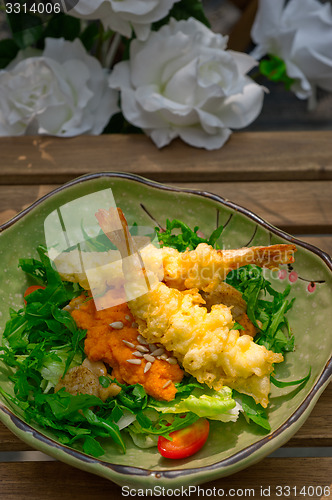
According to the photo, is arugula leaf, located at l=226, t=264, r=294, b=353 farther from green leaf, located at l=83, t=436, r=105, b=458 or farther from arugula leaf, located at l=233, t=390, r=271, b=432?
green leaf, located at l=83, t=436, r=105, b=458

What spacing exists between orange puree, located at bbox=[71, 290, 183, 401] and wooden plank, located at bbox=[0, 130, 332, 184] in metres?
0.78

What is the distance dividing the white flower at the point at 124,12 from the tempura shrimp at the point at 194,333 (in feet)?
3.00

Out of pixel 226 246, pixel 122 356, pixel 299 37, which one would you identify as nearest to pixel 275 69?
pixel 299 37

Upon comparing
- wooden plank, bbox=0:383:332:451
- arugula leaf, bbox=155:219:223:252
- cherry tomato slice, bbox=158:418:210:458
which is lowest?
wooden plank, bbox=0:383:332:451

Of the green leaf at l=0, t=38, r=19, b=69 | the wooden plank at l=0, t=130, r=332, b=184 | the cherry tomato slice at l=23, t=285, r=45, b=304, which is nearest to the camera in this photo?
the cherry tomato slice at l=23, t=285, r=45, b=304

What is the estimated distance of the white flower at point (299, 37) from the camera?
2373 millimetres

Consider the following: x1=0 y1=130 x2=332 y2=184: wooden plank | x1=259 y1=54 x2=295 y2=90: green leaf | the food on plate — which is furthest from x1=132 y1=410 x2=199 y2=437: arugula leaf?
x1=259 y1=54 x2=295 y2=90: green leaf

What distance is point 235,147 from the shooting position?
2188 mm

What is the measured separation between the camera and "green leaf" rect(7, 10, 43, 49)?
6.85ft

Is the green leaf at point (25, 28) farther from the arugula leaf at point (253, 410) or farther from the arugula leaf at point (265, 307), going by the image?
the arugula leaf at point (253, 410)

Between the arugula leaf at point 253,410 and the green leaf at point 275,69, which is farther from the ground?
the green leaf at point 275,69

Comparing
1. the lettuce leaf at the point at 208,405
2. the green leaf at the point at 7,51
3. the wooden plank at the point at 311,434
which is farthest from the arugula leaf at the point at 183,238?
the green leaf at the point at 7,51

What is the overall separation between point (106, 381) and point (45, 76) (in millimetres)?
1334

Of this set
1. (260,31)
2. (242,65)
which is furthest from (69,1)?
(260,31)
